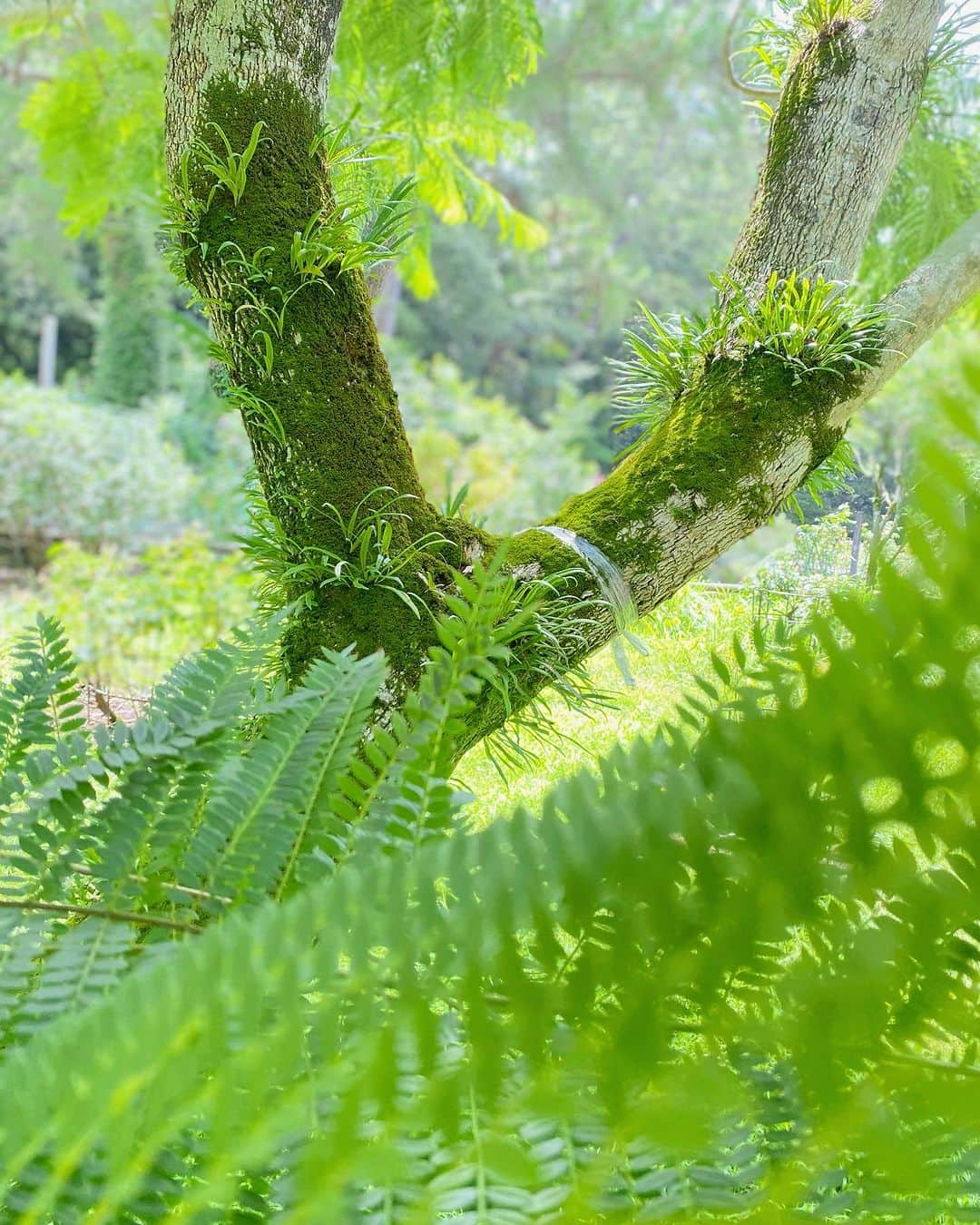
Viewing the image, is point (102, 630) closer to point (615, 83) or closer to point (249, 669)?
point (249, 669)

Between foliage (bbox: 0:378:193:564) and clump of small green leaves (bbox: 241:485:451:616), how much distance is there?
5590mm

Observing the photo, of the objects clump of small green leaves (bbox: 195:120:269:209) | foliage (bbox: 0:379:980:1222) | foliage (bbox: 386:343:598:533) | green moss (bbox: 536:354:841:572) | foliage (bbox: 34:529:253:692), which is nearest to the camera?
foliage (bbox: 0:379:980:1222)

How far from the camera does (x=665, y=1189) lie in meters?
0.33

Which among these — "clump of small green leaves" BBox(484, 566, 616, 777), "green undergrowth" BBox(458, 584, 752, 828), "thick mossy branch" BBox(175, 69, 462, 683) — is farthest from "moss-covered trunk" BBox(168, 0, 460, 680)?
"green undergrowth" BBox(458, 584, 752, 828)

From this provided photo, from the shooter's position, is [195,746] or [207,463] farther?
[207,463]

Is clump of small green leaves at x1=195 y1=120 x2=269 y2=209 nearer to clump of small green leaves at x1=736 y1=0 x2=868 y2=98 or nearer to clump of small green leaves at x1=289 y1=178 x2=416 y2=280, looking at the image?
clump of small green leaves at x1=289 y1=178 x2=416 y2=280

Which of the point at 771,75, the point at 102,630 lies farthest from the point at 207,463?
the point at 771,75

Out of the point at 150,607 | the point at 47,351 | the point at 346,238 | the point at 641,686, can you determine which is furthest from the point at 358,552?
the point at 47,351

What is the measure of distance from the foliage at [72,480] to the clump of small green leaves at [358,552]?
559 cm

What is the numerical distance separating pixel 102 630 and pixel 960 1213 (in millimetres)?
3791

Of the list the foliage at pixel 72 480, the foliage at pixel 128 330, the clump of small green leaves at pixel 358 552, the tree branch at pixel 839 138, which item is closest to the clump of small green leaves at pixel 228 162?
the clump of small green leaves at pixel 358 552

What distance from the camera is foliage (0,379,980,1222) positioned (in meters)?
0.27

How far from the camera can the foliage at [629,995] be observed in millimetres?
272

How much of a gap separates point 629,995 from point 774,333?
0.90 m
